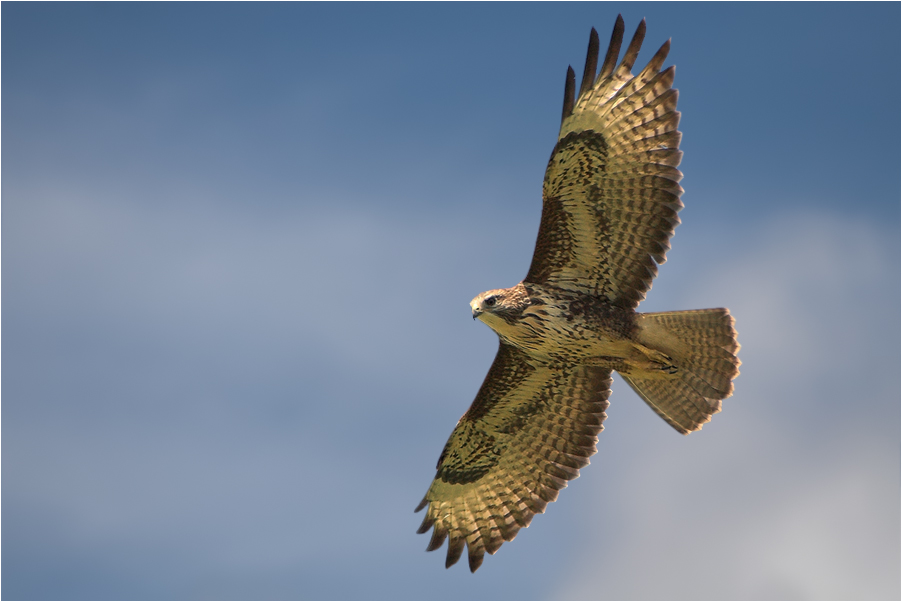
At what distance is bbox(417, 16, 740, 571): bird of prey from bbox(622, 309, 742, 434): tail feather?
0.01 metres

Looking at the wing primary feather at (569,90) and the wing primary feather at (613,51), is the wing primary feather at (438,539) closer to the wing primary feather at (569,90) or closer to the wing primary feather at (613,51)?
the wing primary feather at (569,90)

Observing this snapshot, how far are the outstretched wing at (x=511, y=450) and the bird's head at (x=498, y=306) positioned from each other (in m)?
0.74

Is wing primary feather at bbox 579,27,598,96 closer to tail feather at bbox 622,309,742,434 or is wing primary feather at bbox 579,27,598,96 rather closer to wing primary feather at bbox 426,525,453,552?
tail feather at bbox 622,309,742,434

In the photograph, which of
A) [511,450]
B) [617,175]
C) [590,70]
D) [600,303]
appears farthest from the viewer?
[511,450]

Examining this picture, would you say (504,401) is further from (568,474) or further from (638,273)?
(638,273)

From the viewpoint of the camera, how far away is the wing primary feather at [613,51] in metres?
9.11

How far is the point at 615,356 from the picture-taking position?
9.52 meters

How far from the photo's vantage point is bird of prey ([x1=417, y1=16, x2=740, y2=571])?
8945 millimetres

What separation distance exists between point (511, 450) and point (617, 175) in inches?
130

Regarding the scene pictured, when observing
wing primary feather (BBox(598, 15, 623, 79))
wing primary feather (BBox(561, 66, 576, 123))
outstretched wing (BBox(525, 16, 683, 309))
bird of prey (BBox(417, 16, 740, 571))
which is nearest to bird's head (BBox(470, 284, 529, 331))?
bird of prey (BBox(417, 16, 740, 571))

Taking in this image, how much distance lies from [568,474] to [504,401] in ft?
3.40

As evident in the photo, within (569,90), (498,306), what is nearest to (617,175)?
(569,90)

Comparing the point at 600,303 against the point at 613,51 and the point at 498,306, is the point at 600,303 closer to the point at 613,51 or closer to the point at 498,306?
the point at 498,306

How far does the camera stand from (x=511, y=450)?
10461 millimetres
